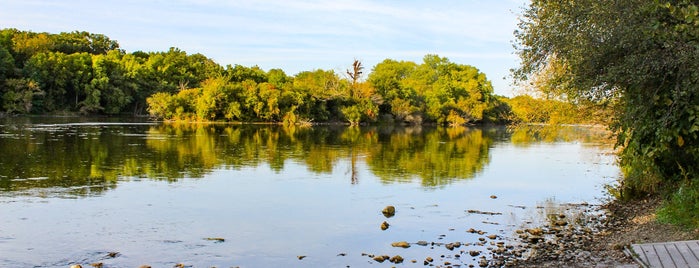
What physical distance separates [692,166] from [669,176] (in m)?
1.64

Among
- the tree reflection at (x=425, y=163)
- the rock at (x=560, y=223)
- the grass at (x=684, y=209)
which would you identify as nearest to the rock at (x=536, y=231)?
the rock at (x=560, y=223)

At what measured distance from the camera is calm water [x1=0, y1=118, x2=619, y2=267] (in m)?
12.1

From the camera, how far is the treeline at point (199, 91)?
77750 mm

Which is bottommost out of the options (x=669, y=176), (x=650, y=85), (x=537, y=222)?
(x=537, y=222)

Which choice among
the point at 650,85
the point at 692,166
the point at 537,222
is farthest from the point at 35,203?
the point at 692,166

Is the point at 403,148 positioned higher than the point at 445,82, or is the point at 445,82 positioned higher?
the point at 445,82

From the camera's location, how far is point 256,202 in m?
17.9

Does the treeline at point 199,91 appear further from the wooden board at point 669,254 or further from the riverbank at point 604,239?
the wooden board at point 669,254

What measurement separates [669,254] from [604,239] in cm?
342

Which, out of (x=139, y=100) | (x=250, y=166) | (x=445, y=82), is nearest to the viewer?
(x=250, y=166)

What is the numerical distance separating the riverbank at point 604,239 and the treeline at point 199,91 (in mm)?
64131

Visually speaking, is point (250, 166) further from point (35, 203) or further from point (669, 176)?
point (669, 176)

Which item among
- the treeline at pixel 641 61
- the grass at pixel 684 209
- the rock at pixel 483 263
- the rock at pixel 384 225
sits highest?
the treeline at pixel 641 61

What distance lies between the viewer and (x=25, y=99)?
2933 inches
